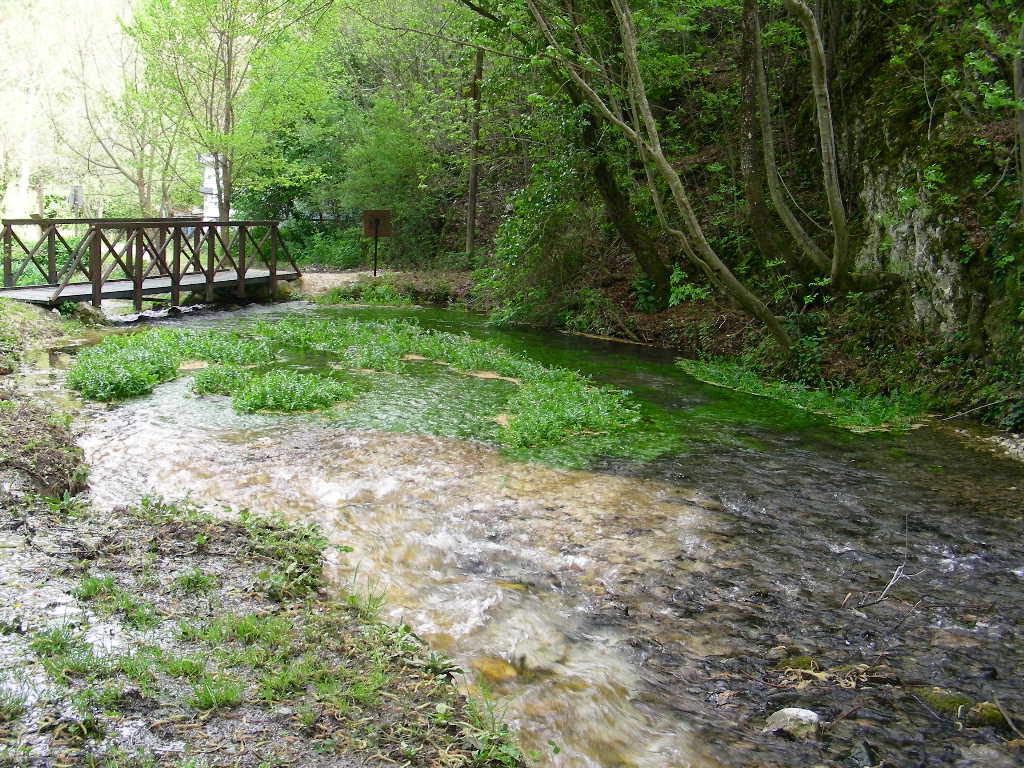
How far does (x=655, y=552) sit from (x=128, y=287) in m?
15.5

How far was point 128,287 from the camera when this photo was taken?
16.9 meters

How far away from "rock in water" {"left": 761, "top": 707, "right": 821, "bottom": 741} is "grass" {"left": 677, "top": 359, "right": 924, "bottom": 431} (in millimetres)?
6194

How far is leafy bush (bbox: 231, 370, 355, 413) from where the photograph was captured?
8.76 metres

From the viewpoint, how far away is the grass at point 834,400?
9195 millimetres

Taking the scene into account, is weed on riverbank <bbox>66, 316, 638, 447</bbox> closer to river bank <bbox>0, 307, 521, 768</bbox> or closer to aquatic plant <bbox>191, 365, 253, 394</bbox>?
aquatic plant <bbox>191, 365, 253, 394</bbox>

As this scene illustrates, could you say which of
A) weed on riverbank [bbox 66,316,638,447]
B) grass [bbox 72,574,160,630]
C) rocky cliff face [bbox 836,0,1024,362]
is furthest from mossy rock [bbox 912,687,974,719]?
rocky cliff face [bbox 836,0,1024,362]

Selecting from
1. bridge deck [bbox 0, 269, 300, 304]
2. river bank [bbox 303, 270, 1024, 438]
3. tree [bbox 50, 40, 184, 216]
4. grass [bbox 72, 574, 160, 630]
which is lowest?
grass [bbox 72, 574, 160, 630]

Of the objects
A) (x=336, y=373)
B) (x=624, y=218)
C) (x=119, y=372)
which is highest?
(x=624, y=218)

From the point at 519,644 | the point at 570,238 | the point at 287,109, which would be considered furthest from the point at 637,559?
the point at 287,109

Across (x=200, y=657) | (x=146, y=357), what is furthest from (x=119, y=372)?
(x=200, y=657)

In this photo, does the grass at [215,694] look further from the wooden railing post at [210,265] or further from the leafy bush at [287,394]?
the wooden railing post at [210,265]

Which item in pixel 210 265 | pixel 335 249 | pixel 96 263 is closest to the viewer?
pixel 96 263

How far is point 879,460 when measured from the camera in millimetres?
7691

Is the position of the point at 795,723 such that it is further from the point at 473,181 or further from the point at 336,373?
the point at 473,181
